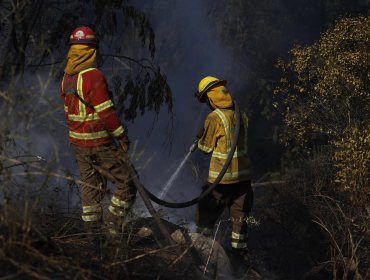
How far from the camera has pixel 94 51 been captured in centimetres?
460

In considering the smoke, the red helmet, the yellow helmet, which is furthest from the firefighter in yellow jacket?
the smoke

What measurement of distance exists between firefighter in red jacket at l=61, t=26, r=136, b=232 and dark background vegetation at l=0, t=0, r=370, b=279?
0.58 ft

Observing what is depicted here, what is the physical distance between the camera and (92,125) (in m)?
4.47

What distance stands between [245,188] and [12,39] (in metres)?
2.25

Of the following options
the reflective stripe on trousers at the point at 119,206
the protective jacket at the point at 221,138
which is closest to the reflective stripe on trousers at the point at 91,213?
the reflective stripe on trousers at the point at 119,206

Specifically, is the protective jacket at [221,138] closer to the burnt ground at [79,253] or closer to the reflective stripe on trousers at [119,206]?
the burnt ground at [79,253]

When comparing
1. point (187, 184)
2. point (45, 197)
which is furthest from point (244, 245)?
point (187, 184)

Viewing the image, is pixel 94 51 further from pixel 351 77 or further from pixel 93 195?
pixel 351 77

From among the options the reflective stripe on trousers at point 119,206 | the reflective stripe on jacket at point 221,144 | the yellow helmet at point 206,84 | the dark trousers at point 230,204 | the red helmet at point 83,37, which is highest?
the red helmet at point 83,37

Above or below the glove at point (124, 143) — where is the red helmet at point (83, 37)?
above

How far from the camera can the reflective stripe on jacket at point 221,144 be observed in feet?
17.1

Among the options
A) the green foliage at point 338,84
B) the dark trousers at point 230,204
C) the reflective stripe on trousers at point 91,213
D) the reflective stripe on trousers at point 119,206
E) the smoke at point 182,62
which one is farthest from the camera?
the smoke at point 182,62

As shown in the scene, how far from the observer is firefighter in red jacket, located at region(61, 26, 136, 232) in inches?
175

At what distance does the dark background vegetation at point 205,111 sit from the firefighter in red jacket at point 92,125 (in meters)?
0.18
